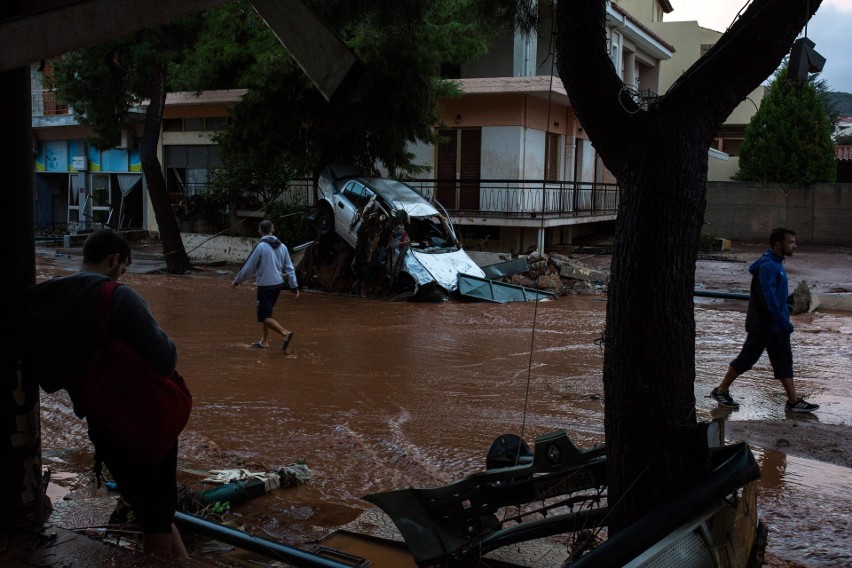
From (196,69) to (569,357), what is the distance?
521 inches

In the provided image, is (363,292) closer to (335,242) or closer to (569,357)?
(335,242)

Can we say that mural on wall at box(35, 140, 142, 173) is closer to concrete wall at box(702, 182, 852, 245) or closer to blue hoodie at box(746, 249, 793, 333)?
concrete wall at box(702, 182, 852, 245)

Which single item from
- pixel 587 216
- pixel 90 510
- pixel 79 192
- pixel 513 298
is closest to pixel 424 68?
pixel 513 298

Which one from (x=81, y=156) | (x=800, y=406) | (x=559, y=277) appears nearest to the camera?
(x=800, y=406)

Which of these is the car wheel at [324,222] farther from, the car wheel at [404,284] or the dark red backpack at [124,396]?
the dark red backpack at [124,396]

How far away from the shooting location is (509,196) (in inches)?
889

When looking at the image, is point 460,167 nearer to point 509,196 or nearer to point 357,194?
point 509,196

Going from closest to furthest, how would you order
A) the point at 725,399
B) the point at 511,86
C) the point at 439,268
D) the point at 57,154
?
the point at 725,399 → the point at 439,268 → the point at 511,86 → the point at 57,154

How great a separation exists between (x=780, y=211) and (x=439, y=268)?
55.6ft

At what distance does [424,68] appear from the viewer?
1770 centimetres

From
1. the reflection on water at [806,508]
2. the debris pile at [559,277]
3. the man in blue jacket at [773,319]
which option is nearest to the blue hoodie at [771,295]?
the man in blue jacket at [773,319]

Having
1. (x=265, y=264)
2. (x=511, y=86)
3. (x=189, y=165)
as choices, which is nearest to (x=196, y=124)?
(x=189, y=165)

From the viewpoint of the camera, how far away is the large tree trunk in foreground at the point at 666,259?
358cm

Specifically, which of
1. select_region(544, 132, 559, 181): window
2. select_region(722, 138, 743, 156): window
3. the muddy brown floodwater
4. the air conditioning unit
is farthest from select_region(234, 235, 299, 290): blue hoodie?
select_region(722, 138, 743, 156): window
